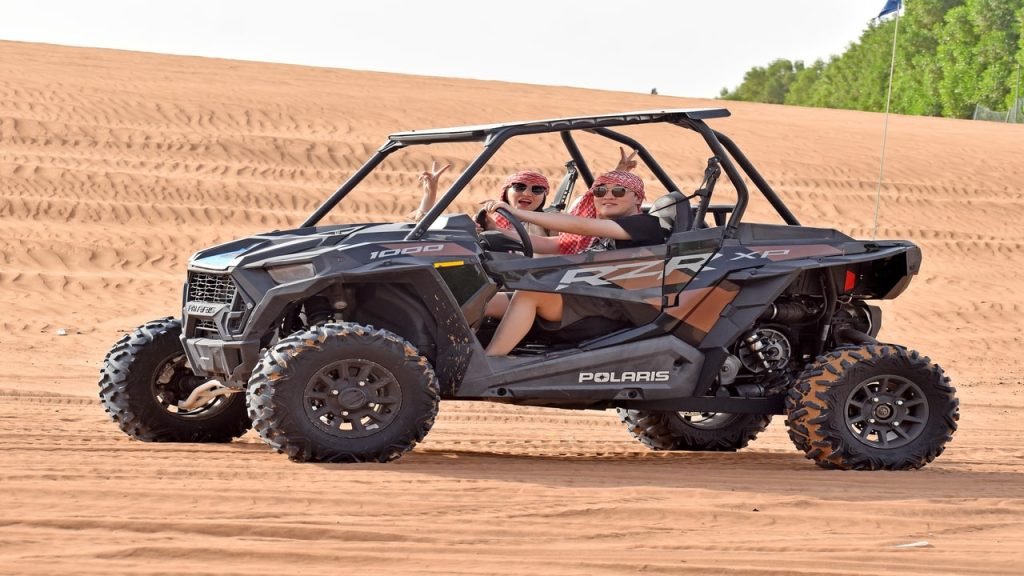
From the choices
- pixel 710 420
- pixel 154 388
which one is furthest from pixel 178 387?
pixel 710 420

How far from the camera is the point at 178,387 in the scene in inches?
357

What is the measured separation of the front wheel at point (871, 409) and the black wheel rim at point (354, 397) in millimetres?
2096

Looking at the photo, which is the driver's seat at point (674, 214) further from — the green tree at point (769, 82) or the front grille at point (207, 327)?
the green tree at point (769, 82)

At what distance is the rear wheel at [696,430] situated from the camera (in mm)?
9984

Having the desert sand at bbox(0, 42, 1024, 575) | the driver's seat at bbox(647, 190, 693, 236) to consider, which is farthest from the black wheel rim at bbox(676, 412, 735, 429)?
the driver's seat at bbox(647, 190, 693, 236)

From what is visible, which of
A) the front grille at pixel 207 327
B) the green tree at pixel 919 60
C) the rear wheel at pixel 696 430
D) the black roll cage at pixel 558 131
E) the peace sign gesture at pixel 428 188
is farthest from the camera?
the green tree at pixel 919 60

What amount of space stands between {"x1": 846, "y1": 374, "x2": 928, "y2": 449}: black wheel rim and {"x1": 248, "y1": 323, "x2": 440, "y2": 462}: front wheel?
223 cm

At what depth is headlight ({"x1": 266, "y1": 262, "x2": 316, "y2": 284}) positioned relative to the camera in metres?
7.82

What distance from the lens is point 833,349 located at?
9039 millimetres

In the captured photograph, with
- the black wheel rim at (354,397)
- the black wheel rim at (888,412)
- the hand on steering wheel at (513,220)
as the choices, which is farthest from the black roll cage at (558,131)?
the black wheel rim at (888,412)

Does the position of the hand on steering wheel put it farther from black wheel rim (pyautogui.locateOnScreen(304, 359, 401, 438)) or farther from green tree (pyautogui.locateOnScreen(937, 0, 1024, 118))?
green tree (pyautogui.locateOnScreen(937, 0, 1024, 118))

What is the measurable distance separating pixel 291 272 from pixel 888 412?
3.12 m

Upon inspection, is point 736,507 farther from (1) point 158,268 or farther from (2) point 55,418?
(1) point 158,268

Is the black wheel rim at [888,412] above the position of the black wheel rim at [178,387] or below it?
above
